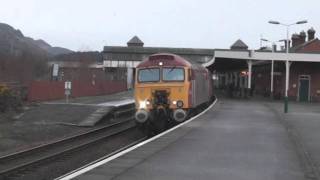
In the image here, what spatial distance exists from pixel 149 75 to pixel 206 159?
43.9 feet

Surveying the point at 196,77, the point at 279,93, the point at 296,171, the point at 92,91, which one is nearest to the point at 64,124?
the point at 196,77

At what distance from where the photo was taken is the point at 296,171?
39.4 ft

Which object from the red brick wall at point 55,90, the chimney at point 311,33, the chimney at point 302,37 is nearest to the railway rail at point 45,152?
the red brick wall at point 55,90

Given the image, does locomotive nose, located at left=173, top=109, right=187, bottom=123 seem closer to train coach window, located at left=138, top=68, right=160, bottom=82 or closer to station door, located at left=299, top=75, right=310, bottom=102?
train coach window, located at left=138, top=68, right=160, bottom=82

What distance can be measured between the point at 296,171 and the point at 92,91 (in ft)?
149

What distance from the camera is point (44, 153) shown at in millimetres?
21125

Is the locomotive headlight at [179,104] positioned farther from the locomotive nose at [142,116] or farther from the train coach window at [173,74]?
the locomotive nose at [142,116]

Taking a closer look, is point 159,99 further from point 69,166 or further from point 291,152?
point 291,152

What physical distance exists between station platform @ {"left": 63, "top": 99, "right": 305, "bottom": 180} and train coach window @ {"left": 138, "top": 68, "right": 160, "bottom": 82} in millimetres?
6236

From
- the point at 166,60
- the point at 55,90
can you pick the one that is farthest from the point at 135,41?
the point at 166,60

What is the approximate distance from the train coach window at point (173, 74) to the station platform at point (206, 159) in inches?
243

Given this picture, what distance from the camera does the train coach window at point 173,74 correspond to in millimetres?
26297

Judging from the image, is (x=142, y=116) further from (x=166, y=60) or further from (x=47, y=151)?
(x=47, y=151)

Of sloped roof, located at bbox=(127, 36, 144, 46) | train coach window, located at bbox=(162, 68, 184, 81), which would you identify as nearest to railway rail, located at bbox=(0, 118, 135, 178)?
train coach window, located at bbox=(162, 68, 184, 81)
